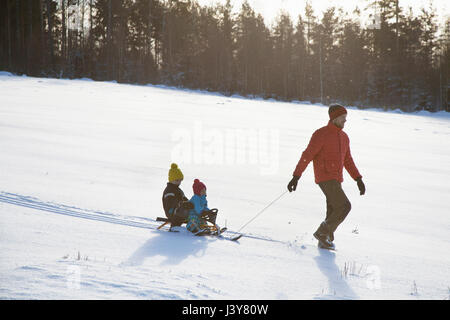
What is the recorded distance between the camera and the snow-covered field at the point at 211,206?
125 inches

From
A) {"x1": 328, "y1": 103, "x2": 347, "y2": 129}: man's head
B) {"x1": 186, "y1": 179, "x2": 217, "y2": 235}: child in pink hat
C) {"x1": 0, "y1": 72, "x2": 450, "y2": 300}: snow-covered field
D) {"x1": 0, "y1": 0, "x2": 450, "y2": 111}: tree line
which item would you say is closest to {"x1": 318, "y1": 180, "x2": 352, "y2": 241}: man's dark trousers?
{"x1": 0, "y1": 72, "x2": 450, "y2": 300}: snow-covered field

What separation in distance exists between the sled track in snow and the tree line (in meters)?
30.5

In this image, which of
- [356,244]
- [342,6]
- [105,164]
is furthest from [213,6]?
[356,244]

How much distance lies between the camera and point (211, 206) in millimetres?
6449

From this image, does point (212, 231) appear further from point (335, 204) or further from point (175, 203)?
point (335, 204)

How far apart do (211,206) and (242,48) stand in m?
39.2

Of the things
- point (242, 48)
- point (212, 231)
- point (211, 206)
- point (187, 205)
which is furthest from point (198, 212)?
point (242, 48)

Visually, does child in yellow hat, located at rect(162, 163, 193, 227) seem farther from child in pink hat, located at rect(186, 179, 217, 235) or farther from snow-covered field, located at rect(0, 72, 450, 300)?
snow-covered field, located at rect(0, 72, 450, 300)

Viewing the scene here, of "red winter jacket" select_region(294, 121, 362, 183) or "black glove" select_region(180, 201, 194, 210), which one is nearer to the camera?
"red winter jacket" select_region(294, 121, 362, 183)

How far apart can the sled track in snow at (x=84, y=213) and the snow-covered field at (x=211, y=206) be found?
3cm

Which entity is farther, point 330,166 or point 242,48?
point 242,48

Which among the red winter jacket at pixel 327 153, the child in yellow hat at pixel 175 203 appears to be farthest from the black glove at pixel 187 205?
the red winter jacket at pixel 327 153

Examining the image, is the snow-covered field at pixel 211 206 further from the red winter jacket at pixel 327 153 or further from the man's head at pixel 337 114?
the man's head at pixel 337 114

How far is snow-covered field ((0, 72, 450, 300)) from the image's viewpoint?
3182 mm
